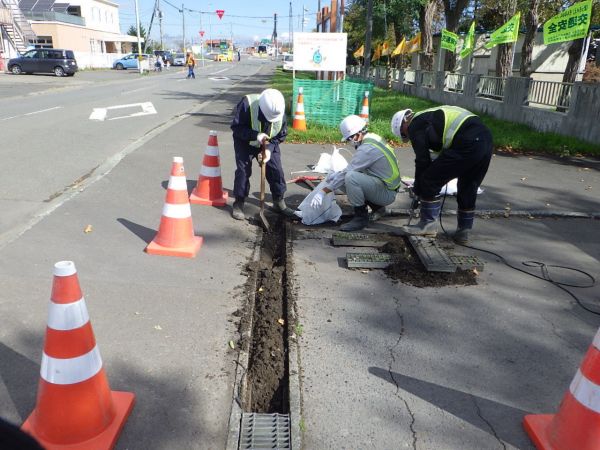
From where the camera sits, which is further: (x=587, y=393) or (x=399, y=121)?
(x=399, y=121)

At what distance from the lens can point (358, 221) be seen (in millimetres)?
5352

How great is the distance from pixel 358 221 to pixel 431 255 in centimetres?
119

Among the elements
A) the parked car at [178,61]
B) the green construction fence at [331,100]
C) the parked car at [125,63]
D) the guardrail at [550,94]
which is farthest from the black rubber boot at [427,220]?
the parked car at [178,61]

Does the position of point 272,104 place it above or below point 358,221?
above

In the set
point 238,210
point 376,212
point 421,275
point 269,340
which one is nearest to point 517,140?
point 376,212

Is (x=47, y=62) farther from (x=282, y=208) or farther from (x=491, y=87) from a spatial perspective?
(x=282, y=208)

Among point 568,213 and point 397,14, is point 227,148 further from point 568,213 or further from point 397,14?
point 397,14

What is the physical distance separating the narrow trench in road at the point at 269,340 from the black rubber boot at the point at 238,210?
820mm

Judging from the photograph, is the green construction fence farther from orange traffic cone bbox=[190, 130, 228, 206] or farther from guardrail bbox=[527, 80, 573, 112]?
orange traffic cone bbox=[190, 130, 228, 206]

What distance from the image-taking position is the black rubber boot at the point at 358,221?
5.32m

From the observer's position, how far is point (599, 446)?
216 cm

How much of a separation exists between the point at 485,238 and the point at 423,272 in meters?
1.41

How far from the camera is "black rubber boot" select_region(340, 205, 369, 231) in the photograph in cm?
532

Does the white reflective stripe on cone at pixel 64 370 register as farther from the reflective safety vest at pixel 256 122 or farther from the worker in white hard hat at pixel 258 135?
the reflective safety vest at pixel 256 122
